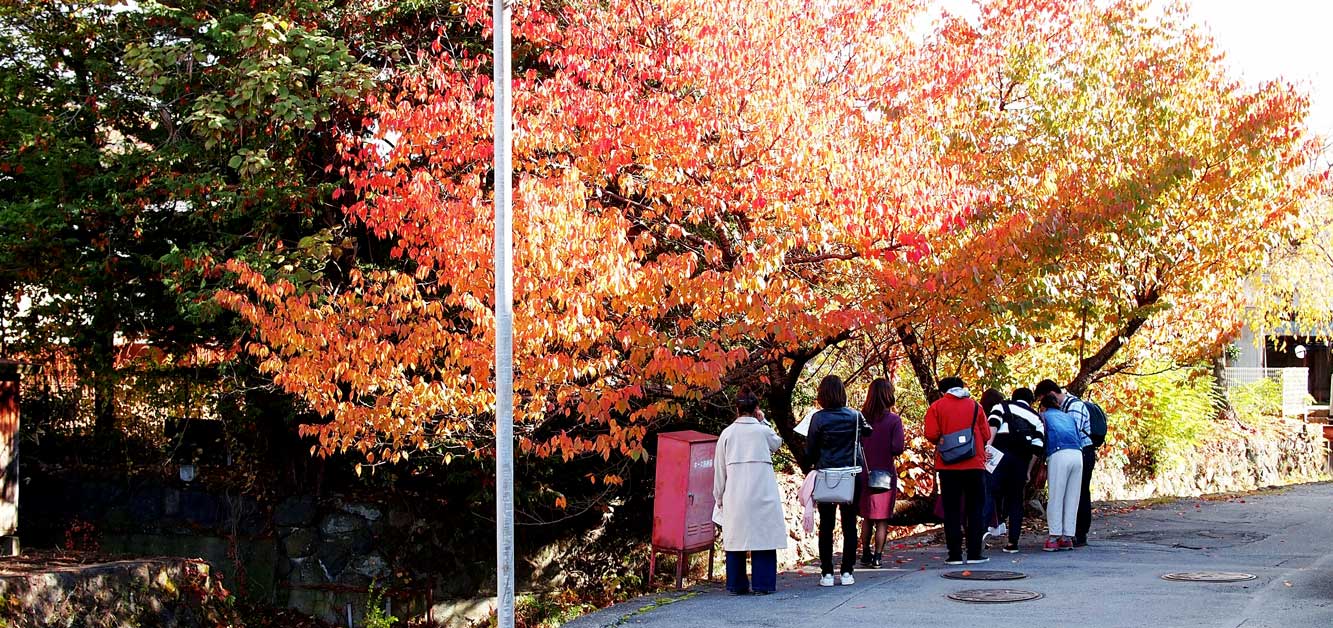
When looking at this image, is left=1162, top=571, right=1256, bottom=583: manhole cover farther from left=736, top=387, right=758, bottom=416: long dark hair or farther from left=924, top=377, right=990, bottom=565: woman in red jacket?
left=736, top=387, right=758, bottom=416: long dark hair

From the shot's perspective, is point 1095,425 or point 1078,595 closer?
point 1078,595

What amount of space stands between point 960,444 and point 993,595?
1.94m

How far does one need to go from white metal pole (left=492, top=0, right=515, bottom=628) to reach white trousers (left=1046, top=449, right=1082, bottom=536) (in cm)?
654

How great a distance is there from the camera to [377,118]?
13.4m

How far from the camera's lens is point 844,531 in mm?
10250

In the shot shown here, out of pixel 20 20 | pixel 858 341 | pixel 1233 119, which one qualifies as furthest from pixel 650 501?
pixel 20 20

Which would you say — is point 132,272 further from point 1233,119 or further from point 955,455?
point 1233,119

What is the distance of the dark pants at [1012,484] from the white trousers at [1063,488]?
289 mm

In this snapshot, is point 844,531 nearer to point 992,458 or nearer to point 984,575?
point 984,575

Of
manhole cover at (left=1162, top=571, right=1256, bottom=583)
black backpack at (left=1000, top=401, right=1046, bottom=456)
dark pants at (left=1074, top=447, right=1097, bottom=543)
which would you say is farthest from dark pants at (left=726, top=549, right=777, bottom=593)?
dark pants at (left=1074, top=447, right=1097, bottom=543)

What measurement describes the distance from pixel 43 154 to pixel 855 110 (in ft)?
29.9

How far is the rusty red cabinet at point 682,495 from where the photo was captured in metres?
10.7

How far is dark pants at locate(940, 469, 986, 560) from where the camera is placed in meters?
11.2

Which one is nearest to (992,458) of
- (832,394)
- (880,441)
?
(880,441)
